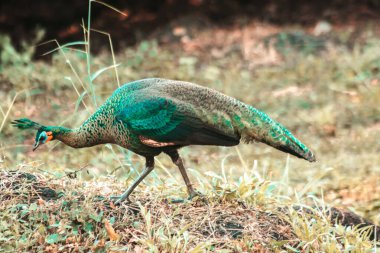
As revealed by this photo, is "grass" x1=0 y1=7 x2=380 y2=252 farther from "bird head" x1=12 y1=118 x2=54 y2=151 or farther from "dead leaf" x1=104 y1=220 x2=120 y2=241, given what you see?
"bird head" x1=12 y1=118 x2=54 y2=151

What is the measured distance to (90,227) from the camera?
13.4 ft

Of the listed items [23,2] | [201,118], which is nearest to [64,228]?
[201,118]

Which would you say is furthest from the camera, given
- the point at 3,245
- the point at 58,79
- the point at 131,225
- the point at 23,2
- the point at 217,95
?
the point at 23,2

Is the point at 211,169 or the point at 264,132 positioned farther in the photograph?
the point at 211,169

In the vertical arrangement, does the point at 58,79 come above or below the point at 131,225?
above

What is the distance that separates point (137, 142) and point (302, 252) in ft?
3.80

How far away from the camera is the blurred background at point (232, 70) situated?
6.98 m

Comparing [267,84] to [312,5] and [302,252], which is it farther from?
[302,252]

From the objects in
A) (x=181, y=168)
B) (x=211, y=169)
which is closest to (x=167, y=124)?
(x=181, y=168)

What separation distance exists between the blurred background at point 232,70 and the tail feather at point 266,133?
148 centimetres

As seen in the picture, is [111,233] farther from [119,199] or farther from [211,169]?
[211,169]

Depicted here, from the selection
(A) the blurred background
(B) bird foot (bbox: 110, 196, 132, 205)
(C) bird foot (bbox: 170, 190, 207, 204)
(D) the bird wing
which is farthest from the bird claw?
(A) the blurred background

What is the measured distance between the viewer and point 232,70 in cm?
971

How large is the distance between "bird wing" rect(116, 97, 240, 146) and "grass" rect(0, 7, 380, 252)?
0.43 meters
